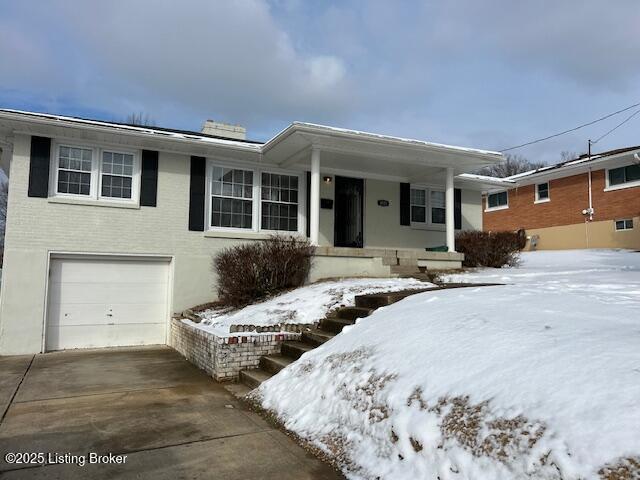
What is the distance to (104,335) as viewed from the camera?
10.1 m

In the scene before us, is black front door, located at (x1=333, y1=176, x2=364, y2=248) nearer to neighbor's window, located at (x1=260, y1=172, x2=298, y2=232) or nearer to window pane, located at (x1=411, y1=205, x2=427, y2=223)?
neighbor's window, located at (x1=260, y1=172, x2=298, y2=232)

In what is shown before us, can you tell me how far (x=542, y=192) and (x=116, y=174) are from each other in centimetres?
1778

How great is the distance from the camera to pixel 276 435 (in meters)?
4.32

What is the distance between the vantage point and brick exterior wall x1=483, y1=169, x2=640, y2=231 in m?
17.4

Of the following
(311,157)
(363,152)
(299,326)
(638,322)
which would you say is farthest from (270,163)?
(638,322)

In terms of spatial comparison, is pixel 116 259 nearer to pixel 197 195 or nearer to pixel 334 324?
pixel 197 195

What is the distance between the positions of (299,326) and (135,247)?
202 inches

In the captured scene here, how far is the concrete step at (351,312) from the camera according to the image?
6.53 meters

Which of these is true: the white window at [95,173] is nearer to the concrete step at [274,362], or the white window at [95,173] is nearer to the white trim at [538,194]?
the concrete step at [274,362]

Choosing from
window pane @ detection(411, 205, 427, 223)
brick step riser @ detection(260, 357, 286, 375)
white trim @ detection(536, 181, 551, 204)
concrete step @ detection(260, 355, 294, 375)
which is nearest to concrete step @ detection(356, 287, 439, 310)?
concrete step @ detection(260, 355, 294, 375)

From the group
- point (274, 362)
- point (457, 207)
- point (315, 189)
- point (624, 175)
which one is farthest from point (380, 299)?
point (624, 175)

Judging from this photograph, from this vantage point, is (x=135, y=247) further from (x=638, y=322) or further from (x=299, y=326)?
(x=638, y=322)

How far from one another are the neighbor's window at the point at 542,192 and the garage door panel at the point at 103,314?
1703 centimetres

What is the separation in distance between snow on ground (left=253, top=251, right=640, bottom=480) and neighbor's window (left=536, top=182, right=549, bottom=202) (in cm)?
1643
